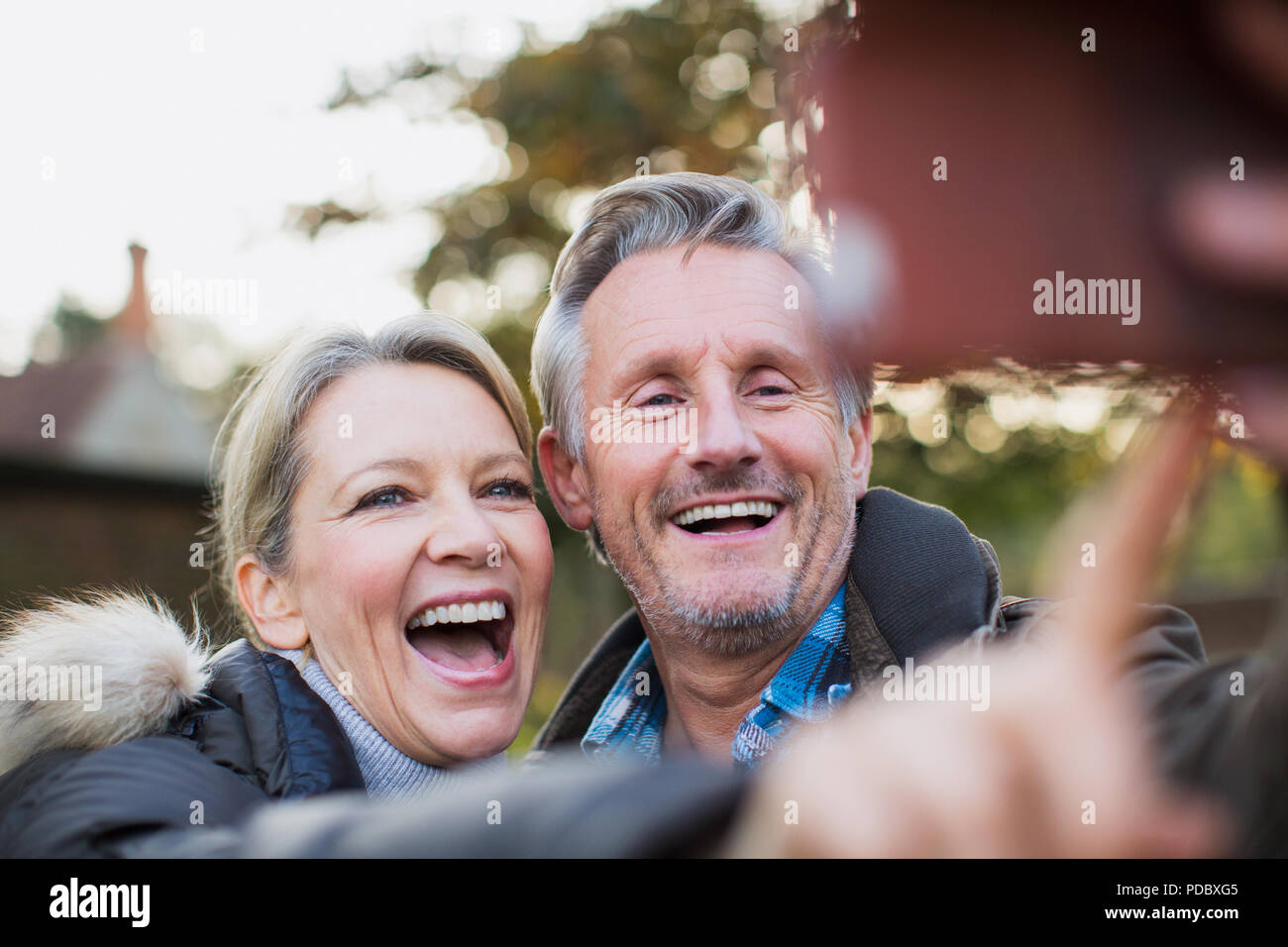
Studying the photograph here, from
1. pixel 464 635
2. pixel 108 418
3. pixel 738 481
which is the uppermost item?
pixel 108 418

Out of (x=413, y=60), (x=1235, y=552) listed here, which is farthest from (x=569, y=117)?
(x=1235, y=552)

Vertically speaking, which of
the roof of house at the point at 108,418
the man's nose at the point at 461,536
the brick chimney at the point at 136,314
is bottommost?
the man's nose at the point at 461,536

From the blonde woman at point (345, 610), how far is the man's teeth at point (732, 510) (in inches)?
14.4

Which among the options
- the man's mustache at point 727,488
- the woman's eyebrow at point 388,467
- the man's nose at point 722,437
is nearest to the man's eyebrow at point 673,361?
the man's nose at point 722,437

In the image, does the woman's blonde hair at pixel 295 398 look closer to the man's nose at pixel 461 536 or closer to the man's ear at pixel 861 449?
the man's nose at pixel 461 536

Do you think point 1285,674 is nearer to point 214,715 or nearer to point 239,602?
point 214,715

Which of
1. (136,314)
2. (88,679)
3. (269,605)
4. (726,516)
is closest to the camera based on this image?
(88,679)

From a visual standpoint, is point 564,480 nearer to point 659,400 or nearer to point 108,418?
point 659,400

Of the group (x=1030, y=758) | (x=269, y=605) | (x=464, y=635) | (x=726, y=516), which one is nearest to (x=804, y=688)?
(x=726, y=516)

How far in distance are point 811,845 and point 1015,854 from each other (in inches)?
5.8

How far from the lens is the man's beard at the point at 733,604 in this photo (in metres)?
2.06

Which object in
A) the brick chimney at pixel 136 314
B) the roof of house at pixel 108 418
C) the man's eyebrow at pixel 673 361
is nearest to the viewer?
the man's eyebrow at pixel 673 361

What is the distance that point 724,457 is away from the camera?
2.01 m

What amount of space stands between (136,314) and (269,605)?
1686 cm
